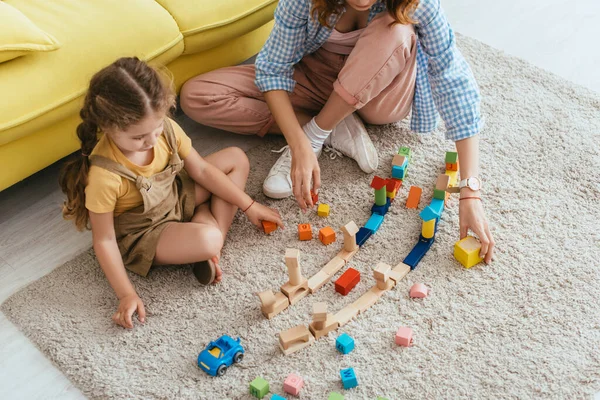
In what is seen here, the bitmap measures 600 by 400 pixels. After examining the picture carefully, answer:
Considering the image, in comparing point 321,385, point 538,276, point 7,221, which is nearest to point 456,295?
point 538,276

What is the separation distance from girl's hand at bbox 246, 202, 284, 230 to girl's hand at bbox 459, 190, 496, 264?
416 mm

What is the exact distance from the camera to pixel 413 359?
1.29 metres

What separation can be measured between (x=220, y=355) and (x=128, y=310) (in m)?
0.23

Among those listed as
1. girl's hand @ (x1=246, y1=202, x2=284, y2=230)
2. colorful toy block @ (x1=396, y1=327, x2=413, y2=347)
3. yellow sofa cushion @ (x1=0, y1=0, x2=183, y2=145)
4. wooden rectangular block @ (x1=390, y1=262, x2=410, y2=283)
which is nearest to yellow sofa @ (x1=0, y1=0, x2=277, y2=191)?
yellow sofa cushion @ (x1=0, y1=0, x2=183, y2=145)

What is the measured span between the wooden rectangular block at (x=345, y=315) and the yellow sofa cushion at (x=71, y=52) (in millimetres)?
761

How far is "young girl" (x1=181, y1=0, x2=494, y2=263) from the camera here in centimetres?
147

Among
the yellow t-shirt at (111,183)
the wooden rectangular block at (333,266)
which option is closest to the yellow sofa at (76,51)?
the yellow t-shirt at (111,183)

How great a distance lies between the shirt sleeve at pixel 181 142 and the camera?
1.43m

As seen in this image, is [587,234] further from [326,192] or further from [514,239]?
[326,192]

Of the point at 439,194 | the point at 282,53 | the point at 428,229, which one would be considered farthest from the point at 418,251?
the point at 282,53

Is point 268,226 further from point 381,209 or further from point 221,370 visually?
point 221,370

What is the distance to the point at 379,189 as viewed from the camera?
1.54m

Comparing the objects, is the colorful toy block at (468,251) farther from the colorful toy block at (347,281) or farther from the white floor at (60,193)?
the white floor at (60,193)

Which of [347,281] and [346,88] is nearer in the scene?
[347,281]
